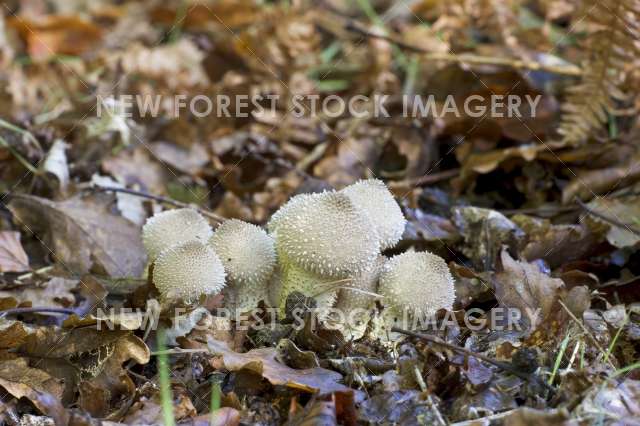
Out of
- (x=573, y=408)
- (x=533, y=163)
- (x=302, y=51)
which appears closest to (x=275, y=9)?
(x=302, y=51)

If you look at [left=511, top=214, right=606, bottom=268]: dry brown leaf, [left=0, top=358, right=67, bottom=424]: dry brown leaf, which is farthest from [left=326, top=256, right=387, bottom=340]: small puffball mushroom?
[left=0, top=358, right=67, bottom=424]: dry brown leaf

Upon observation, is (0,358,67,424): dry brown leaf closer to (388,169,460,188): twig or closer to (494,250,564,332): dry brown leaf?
(494,250,564,332): dry brown leaf

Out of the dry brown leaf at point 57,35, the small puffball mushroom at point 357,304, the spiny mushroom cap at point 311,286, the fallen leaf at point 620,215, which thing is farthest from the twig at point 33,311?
the dry brown leaf at point 57,35

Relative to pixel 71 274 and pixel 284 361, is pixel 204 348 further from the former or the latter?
pixel 71 274

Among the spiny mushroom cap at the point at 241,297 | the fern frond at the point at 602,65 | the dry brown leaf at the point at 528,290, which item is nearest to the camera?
the dry brown leaf at the point at 528,290

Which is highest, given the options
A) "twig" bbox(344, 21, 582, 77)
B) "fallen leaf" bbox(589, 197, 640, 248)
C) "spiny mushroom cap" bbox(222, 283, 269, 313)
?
"twig" bbox(344, 21, 582, 77)

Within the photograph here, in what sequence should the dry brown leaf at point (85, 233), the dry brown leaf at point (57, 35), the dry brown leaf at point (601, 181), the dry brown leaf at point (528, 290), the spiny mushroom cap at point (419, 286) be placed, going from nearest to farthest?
the spiny mushroom cap at point (419, 286) < the dry brown leaf at point (528, 290) < the dry brown leaf at point (85, 233) < the dry brown leaf at point (601, 181) < the dry brown leaf at point (57, 35)

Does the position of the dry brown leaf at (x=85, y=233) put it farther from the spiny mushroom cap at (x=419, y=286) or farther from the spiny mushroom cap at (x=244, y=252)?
the spiny mushroom cap at (x=419, y=286)

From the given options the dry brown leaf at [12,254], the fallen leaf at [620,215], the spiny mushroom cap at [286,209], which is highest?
the spiny mushroom cap at [286,209]
